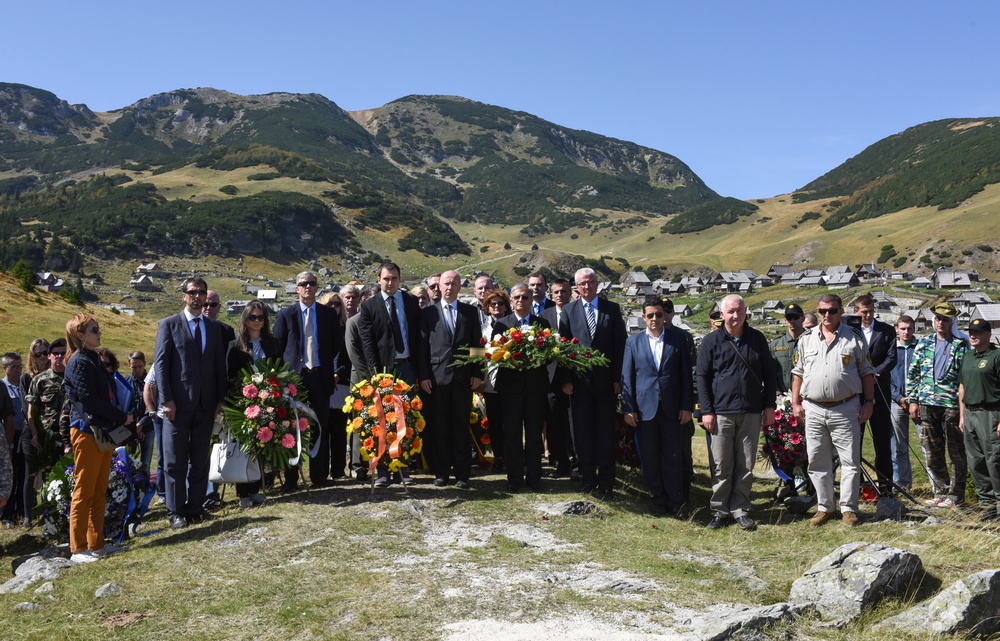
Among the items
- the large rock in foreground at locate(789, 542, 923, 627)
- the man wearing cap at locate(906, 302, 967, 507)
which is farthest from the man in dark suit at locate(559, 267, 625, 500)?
the man wearing cap at locate(906, 302, 967, 507)

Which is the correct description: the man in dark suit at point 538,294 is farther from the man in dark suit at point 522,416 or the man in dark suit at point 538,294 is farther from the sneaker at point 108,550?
the sneaker at point 108,550

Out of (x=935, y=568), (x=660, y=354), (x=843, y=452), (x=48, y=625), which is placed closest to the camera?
(x=48, y=625)

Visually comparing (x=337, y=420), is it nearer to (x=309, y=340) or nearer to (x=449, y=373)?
(x=309, y=340)

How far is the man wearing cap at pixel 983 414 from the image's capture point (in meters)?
7.25

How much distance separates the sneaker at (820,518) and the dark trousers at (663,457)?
136cm

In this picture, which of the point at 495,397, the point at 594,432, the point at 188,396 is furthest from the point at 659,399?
the point at 188,396

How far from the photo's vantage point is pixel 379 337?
854 cm

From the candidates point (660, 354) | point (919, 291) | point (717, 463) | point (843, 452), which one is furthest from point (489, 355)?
point (919, 291)

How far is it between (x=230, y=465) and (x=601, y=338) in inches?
176

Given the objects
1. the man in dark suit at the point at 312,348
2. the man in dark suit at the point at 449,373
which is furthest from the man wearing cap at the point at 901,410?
the man in dark suit at the point at 312,348

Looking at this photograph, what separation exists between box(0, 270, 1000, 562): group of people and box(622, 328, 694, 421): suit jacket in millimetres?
18

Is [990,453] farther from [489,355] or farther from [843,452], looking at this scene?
[489,355]

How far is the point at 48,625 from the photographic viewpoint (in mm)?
5031

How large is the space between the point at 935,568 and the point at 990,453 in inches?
98.7
